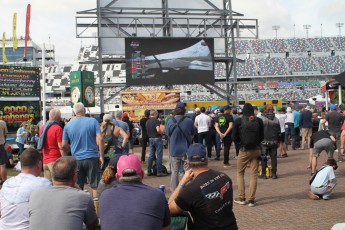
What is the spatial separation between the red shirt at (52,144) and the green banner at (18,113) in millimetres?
9311

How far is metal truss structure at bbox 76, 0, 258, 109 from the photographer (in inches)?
1043

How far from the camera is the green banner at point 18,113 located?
16.2 metres

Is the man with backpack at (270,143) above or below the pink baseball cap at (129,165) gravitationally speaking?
below

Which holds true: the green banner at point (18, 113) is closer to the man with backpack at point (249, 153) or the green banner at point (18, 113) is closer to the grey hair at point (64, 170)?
the man with backpack at point (249, 153)

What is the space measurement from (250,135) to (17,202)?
16.0 ft

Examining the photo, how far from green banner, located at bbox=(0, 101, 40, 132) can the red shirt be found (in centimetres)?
931

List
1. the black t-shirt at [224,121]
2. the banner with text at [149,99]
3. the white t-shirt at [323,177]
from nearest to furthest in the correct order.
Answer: the white t-shirt at [323,177] → the black t-shirt at [224,121] → the banner with text at [149,99]

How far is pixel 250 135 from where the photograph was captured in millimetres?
7988

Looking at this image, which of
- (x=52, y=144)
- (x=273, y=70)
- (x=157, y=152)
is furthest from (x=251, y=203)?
(x=273, y=70)

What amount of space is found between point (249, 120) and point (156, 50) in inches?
759

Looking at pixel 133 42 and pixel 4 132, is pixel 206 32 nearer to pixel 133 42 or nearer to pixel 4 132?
pixel 133 42

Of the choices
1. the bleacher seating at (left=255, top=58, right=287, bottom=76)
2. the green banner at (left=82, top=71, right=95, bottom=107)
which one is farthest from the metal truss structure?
the bleacher seating at (left=255, top=58, right=287, bottom=76)

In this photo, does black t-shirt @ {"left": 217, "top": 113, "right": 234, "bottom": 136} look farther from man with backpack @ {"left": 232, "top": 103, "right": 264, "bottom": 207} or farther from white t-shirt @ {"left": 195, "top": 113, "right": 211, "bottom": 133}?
man with backpack @ {"left": 232, "top": 103, "right": 264, "bottom": 207}

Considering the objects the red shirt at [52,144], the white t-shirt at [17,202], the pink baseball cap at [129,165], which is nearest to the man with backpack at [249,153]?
the red shirt at [52,144]
